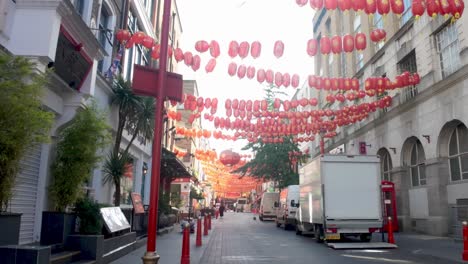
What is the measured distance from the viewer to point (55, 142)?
10.8m

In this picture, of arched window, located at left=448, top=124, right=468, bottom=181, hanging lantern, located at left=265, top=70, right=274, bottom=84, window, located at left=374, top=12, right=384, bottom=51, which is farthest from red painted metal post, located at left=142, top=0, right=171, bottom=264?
window, located at left=374, top=12, right=384, bottom=51

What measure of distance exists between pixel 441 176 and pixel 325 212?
8.26m

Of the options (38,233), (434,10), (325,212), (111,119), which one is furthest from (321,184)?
(38,233)

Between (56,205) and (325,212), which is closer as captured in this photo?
(56,205)

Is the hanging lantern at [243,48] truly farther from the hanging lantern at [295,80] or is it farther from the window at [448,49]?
the window at [448,49]

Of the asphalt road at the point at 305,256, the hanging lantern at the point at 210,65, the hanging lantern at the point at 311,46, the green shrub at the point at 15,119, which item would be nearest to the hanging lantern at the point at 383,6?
the hanging lantern at the point at 311,46

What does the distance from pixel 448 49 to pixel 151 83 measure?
60.2 feet

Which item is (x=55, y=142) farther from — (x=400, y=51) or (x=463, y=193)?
(x=400, y=51)

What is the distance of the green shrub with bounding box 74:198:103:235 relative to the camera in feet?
31.5

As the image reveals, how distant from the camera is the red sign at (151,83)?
19.5 feet

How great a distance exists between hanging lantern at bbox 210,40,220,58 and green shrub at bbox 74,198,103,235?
22.0 feet

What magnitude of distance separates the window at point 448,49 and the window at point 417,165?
4.84m

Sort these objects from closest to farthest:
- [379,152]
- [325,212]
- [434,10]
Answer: [434,10] → [325,212] → [379,152]

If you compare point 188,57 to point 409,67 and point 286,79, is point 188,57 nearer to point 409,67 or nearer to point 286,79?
point 286,79
